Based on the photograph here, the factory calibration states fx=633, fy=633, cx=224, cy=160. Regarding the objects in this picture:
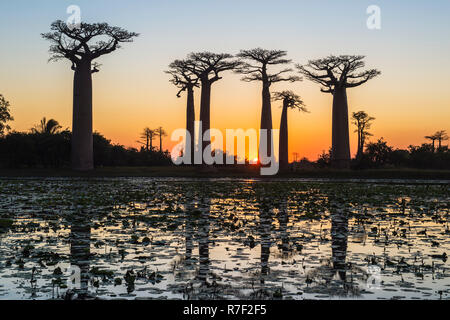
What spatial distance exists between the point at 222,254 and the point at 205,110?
52.1 m

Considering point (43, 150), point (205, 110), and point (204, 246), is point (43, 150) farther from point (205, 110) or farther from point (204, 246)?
point (204, 246)

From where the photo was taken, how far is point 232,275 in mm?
8766

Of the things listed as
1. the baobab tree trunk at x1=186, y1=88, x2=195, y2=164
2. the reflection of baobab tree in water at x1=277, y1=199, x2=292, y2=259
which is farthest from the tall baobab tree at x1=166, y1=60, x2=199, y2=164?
the reflection of baobab tree in water at x1=277, y1=199, x2=292, y2=259

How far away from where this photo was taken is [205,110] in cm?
6222

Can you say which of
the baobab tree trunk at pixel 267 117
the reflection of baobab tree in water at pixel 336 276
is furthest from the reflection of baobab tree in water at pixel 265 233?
the baobab tree trunk at pixel 267 117

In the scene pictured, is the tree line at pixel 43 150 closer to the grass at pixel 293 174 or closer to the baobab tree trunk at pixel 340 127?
the grass at pixel 293 174

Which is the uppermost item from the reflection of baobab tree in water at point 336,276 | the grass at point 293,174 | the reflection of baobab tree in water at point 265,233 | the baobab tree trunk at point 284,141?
the baobab tree trunk at point 284,141

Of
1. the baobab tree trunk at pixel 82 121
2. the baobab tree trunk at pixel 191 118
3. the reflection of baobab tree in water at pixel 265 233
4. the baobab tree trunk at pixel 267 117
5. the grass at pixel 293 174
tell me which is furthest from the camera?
the baobab tree trunk at pixel 191 118

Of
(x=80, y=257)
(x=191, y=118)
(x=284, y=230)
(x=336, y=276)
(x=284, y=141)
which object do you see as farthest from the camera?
(x=191, y=118)

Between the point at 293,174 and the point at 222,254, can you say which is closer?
the point at 222,254

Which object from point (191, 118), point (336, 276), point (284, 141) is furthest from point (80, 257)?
point (191, 118)

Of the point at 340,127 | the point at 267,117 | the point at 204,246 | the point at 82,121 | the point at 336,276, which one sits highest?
the point at 267,117

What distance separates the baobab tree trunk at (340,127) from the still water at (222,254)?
43393mm

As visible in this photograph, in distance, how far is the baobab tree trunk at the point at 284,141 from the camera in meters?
62.8
